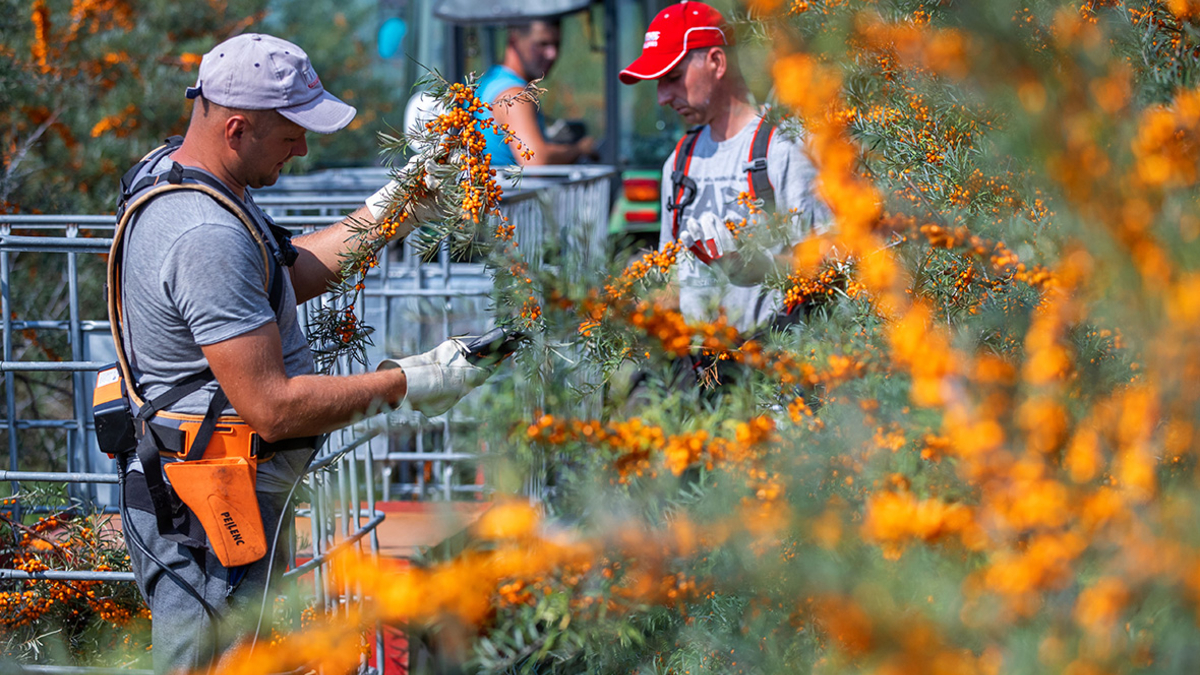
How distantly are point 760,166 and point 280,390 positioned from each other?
167 cm

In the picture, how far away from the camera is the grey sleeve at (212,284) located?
1.81m

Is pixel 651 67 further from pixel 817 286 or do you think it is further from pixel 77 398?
pixel 77 398

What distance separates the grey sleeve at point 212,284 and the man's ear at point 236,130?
261mm

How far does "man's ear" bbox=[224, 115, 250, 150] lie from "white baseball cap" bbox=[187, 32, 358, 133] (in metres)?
0.03

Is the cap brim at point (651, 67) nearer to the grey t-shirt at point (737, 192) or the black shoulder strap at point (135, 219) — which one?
the grey t-shirt at point (737, 192)

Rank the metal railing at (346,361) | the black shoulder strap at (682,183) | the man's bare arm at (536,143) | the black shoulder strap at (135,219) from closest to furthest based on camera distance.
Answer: the metal railing at (346,361) → the black shoulder strap at (135,219) → the black shoulder strap at (682,183) → the man's bare arm at (536,143)

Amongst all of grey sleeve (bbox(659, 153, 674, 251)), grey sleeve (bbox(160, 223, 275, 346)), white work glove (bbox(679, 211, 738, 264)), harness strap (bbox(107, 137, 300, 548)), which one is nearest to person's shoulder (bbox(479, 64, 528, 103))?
grey sleeve (bbox(659, 153, 674, 251))

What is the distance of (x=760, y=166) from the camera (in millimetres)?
2863

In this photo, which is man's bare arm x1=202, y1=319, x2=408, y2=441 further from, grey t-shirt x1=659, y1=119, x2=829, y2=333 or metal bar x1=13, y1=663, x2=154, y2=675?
grey t-shirt x1=659, y1=119, x2=829, y2=333

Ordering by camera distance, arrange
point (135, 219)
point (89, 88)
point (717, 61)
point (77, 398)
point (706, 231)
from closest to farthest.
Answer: point (135, 219), point (706, 231), point (717, 61), point (77, 398), point (89, 88)

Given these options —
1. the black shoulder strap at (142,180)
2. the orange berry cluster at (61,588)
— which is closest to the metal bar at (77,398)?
the orange berry cluster at (61,588)

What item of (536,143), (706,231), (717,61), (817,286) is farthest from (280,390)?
(536,143)

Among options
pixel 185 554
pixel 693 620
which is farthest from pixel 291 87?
pixel 693 620

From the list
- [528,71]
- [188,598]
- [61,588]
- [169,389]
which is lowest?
[61,588]
